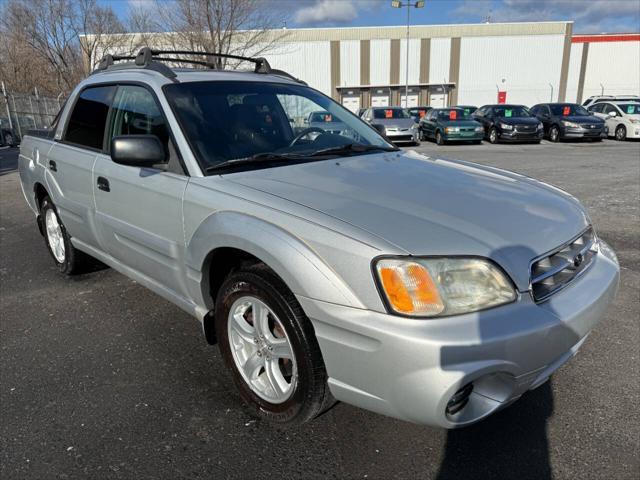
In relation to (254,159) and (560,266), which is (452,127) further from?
(560,266)

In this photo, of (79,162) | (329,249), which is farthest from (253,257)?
(79,162)

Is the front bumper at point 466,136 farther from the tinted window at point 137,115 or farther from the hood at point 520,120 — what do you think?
the tinted window at point 137,115

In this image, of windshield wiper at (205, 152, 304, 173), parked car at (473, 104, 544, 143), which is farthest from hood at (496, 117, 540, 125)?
windshield wiper at (205, 152, 304, 173)

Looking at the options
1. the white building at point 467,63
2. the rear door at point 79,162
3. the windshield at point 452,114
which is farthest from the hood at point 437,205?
the white building at point 467,63

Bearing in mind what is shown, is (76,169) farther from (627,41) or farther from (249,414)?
(627,41)

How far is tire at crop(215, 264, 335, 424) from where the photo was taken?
215cm

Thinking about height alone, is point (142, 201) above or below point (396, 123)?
above

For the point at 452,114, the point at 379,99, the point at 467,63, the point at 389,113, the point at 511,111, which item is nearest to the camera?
the point at 389,113

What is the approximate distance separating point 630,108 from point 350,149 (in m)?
21.6

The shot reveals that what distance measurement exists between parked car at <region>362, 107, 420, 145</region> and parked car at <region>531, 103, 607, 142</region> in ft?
18.6

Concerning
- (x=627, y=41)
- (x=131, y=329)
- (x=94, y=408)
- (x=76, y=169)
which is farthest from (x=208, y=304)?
(x=627, y=41)

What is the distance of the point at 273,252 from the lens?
2.14 metres

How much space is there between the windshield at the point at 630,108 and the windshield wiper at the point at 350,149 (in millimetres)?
20734

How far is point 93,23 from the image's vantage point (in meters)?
33.1
